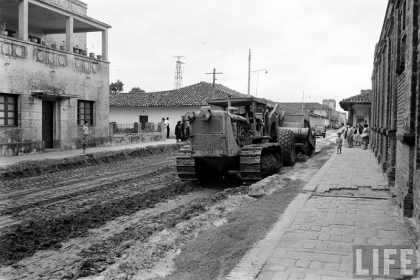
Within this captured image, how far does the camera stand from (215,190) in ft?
37.4

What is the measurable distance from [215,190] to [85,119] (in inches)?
517

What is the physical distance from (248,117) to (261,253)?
8.63 meters

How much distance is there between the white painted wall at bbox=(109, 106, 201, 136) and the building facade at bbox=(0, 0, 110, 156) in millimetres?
14918

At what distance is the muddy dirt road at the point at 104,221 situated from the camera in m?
5.30

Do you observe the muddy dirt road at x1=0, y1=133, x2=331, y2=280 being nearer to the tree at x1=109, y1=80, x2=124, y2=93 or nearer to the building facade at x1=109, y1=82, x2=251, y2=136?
the building facade at x1=109, y1=82, x2=251, y2=136

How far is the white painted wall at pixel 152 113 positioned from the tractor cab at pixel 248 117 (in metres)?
24.2

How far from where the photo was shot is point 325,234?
5895 millimetres

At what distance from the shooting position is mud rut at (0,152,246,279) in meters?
5.54

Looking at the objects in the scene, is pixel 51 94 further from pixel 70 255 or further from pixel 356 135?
pixel 356 135

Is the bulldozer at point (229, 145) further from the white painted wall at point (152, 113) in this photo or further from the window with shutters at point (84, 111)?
the white painted wall at point (152, 113)

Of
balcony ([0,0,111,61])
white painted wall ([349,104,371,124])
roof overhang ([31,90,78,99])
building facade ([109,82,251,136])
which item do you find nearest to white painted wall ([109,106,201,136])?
building facade ([109,82,251,136])

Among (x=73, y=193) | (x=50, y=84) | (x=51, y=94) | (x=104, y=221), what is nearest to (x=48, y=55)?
(x=50, y=84)

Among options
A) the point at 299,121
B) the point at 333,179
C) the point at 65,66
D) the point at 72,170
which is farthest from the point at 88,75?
the point at 333,179

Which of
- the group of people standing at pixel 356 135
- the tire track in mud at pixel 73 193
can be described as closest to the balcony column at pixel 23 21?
the tire track in mud at pixel 73 193
